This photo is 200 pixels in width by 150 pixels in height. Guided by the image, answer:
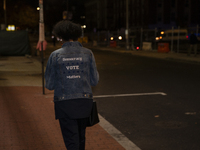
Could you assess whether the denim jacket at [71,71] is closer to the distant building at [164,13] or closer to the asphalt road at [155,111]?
the asphalt road at [155,111]

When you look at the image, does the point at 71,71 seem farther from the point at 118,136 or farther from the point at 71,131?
the point at 118,136

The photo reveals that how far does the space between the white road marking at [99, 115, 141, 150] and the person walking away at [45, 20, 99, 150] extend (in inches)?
65.0

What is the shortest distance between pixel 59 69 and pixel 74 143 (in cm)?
83

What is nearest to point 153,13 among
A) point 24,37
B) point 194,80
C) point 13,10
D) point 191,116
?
point 13,10

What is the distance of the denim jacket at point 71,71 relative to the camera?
3357 millimetres

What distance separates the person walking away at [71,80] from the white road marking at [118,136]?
5.42 feet

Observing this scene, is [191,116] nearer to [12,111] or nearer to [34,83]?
[12,111]

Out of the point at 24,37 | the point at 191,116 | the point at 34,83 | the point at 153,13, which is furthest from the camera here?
the point at 153,13

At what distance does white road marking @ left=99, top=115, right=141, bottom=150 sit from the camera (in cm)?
502

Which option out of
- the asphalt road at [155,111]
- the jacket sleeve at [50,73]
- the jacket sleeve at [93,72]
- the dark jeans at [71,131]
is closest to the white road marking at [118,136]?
the asphalt road at [155,111]

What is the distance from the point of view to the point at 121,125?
20.7ft

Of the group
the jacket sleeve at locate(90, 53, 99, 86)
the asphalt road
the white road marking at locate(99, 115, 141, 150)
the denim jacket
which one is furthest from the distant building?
the denim jacket

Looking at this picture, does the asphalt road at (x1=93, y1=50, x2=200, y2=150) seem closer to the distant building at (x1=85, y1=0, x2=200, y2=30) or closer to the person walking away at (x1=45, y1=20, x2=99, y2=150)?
the person walking away at (x1=45, y1=20, x2=99, y2=150)

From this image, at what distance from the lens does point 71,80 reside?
11.0 feet
